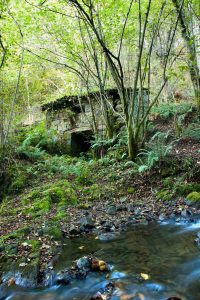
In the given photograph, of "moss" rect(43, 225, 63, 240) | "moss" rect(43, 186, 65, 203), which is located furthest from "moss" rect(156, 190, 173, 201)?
"moss" rect(43, 225, 63, 240)

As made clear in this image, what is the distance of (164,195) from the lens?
6414mm

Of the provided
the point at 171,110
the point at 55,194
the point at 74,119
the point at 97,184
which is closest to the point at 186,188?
the point at 97,184

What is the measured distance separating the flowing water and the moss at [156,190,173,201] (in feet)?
3.38

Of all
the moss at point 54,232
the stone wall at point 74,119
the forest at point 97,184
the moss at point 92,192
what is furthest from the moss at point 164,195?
the stone wall at point 74,119

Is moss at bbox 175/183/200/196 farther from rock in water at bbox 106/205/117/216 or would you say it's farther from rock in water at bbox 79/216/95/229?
rock in water at bbox 79/216/95/229

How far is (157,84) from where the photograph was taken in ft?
57.0

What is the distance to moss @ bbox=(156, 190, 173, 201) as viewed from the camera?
20.7 feet

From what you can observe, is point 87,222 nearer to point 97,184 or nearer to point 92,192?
point 92,192

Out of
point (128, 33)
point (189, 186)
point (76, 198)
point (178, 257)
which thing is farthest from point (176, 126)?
point (178, 257)

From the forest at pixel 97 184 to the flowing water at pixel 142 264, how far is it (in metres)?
0.01

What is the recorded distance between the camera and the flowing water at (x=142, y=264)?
3352 millimetres

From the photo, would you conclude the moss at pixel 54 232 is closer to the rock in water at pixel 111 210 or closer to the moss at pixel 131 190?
the rock in water at pixel 111 210

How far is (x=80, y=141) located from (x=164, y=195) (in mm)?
6918

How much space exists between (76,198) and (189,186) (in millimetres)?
2532
